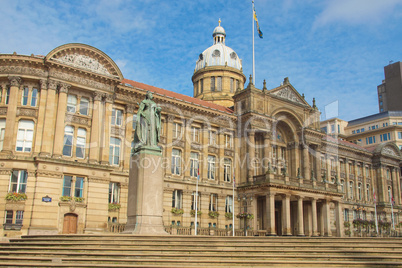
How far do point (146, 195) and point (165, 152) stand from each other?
75.6ft

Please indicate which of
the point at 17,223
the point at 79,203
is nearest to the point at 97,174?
the point at 79,203

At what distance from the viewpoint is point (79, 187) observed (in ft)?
119

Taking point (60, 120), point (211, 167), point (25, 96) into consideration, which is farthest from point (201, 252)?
point (211, 167)

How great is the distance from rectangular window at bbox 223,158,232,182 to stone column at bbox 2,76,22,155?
23.8m

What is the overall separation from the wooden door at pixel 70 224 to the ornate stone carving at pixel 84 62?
13384 millimetres

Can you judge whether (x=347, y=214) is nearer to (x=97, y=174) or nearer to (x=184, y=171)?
(x=184, y=171)

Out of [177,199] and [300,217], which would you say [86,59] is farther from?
[300,217]

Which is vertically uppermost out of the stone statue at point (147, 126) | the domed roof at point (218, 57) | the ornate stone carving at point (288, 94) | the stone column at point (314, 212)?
the domed roof at point (218, 57)

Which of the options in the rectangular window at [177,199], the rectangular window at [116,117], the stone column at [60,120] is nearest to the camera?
the stone column at [60,120]

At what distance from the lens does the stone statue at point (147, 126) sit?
74.5 feet

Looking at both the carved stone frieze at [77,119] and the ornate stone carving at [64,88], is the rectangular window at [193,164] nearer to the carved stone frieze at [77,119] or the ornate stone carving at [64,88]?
the carved stone frieze at [77,119]

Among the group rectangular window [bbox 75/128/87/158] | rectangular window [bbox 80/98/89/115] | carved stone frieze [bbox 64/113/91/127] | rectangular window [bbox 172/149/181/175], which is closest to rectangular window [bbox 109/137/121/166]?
rectangular window [bbox 75/128/87/158]

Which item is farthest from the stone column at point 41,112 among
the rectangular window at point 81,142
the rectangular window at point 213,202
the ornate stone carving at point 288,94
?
the ornate stone carving at point 288,94

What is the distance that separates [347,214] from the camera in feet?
210
